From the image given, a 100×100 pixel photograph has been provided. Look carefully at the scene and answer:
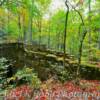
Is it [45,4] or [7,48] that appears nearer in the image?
[7,48]

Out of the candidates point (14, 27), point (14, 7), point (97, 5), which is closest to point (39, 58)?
point (14, 7)

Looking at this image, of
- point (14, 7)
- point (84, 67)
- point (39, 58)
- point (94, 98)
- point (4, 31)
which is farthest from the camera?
point (4, 31)

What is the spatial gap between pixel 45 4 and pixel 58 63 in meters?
20.7

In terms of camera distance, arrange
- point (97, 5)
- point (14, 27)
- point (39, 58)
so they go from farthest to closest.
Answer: point (14, 27) < point (97, 5) < point (39, 58)

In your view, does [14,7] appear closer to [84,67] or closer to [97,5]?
[84,67]

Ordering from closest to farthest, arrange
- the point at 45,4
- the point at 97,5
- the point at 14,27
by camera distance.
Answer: the point at 97,5 → the point at 45,4 → the point at 14,27

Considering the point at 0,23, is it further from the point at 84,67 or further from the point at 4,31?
the point at 84,67

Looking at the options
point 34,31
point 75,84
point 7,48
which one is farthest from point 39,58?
point 34,31

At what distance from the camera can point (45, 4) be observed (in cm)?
3578

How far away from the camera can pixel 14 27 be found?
1556 inches

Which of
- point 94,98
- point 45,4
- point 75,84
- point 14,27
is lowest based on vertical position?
point 75,84

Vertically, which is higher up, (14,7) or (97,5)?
(97,5)

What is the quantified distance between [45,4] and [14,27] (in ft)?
22.4

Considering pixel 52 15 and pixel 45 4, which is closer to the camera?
pixel 45 4
